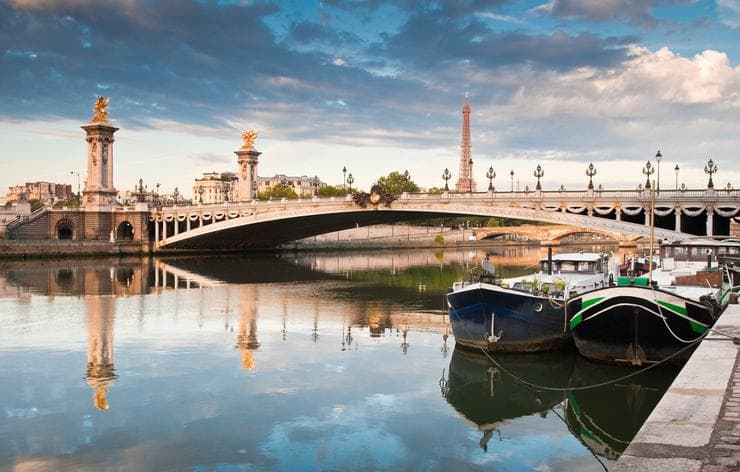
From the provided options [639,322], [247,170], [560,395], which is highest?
[247,170]

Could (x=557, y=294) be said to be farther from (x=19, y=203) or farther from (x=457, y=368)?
(x=19, y=203)

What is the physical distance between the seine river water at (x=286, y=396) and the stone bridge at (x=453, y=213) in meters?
15.8

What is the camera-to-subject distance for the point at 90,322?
28.8 m

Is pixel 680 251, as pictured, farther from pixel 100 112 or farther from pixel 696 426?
pixel 100 112

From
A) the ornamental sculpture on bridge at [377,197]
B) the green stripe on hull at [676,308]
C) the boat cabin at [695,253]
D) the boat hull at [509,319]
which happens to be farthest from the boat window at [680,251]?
the ornamental sculpture on bridge at [377,197]

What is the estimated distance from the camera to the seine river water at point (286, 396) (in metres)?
13.3

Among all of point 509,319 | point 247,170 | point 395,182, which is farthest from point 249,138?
point 509,319

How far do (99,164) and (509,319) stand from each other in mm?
63519

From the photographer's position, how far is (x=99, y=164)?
7638 centimetres

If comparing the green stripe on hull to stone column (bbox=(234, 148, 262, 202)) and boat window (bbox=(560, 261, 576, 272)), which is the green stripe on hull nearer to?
boat window (bbox=(560, 261, 576, 272))

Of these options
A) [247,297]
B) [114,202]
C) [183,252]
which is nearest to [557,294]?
[247,297]

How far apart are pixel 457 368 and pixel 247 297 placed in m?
19.6

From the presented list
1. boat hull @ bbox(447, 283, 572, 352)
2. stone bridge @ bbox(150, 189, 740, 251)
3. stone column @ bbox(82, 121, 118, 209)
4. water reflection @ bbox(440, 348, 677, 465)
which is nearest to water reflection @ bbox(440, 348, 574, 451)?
water reflection @ bbox(440, 348, 677, 465)

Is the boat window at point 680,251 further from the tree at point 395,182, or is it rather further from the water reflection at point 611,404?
the tree at point 395,182
